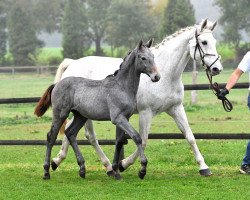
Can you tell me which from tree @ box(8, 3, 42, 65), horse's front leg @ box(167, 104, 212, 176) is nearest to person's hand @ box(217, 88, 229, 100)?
horse's front leg @ box(167, 104, 212, 176)

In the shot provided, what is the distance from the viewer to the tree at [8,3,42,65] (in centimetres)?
6744

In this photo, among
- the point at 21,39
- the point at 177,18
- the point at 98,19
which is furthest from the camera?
the point at 98,19

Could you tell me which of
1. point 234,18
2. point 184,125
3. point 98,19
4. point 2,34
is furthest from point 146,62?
point 2,34

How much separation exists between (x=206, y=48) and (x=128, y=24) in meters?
66.6

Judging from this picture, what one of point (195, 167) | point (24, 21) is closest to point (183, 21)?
point (24, 21)

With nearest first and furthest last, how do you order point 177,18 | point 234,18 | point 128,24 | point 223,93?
point 223,93, point 177,18, point 128,24, point 234,18

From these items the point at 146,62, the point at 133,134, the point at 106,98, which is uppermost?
the point at 146,62

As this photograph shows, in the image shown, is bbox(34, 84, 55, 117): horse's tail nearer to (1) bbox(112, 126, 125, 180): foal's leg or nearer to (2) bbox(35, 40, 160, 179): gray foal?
(2) bbox(35, 40, 160, 179): gray foal

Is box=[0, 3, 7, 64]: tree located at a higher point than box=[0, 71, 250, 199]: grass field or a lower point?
lower

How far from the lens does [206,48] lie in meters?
8.20

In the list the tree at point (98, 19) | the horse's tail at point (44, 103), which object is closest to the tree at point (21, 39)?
the tree at point (98, 19)

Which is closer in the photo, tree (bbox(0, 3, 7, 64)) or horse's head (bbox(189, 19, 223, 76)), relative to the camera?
horse's head (bbox(189, 19, 223, 76))

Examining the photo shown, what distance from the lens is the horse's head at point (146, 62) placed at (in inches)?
305

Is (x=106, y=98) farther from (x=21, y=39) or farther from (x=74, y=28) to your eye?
(x=74, y=28)
